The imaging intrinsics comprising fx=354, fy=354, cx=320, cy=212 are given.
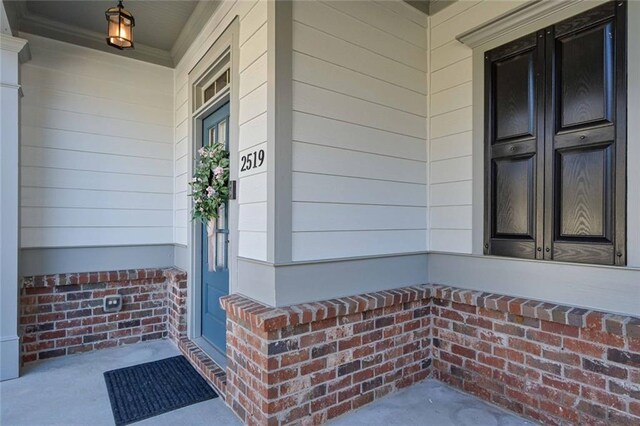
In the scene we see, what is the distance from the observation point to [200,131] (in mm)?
3516

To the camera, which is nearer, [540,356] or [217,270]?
[540,356]

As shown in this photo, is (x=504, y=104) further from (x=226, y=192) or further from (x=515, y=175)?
(x=226, y=192)

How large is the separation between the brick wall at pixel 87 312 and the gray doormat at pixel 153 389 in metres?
0.69

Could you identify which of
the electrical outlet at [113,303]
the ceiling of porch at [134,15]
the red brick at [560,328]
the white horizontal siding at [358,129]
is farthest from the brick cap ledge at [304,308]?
the ceiling of porch at [134,15]

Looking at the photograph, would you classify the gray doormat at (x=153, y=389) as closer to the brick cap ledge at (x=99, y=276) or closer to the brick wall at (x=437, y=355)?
the brick wall at (x=437, y=355)

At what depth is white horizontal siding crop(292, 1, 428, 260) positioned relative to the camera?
2.23 m

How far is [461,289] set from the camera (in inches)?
105

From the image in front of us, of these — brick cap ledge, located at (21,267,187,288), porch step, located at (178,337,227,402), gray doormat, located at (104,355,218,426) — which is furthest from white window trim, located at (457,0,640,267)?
brick cap ledge, located at (21,267,187,288)

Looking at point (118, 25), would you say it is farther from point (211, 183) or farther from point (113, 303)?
point (113, 303)

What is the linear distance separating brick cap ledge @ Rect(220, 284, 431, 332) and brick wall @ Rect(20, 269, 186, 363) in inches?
66.1

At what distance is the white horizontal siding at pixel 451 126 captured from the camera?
8.70 ft

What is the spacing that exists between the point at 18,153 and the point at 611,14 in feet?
14.0

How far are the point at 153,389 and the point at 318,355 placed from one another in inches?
55.8

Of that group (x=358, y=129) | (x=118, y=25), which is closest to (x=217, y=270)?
(x=358, y=129)
